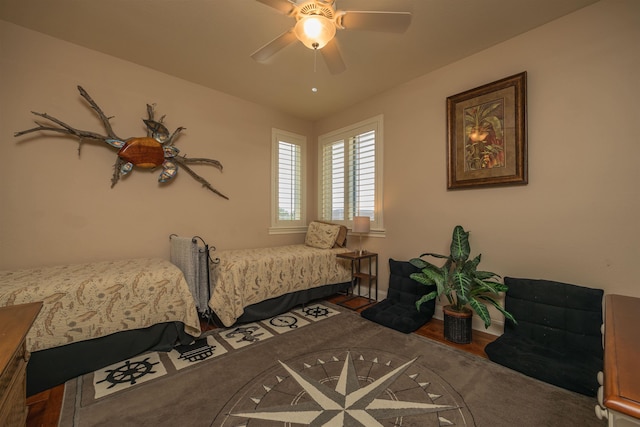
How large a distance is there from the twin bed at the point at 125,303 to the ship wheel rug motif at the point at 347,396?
939 mm

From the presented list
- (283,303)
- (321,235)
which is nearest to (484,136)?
(321,235)

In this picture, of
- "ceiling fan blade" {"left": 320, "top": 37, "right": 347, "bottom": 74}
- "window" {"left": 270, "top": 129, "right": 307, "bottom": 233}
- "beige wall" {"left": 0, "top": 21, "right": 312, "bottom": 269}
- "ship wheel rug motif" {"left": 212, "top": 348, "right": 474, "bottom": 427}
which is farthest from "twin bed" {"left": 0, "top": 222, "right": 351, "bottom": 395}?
"ceiling fan blade" {"left": 320, "top": 37, "right": 347, "bottom": 74}

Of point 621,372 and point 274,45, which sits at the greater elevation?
point 274,45

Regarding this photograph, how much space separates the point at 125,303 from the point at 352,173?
304 centimetres

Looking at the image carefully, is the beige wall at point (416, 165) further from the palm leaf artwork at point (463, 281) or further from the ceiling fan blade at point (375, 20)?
the ceiling fan blade at point (375, 20)

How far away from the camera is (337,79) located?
10.3ft

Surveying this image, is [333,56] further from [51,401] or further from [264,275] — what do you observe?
[51,401]

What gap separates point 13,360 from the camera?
3.16ft

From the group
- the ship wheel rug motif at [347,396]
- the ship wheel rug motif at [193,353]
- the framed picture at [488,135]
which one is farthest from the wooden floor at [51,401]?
the framed picture at [488,135]

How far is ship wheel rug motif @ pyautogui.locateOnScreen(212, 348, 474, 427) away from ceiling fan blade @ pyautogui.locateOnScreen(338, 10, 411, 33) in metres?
2.37

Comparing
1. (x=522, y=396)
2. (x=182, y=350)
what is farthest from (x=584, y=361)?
(x=182, y=350)

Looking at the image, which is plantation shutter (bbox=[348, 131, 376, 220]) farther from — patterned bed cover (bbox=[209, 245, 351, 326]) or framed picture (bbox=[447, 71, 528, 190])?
framed picture (bbox=[447, 71, 528, 190])

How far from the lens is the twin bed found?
177 cm

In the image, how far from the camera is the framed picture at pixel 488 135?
2371 millimetres
